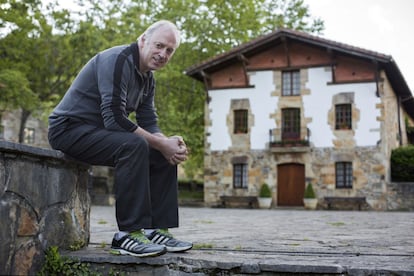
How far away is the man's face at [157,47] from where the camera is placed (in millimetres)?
3299

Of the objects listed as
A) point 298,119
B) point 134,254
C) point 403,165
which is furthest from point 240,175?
point 134,254

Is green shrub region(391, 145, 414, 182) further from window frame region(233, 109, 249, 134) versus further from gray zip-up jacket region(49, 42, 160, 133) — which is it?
gray zip-up jacket region(49, 42, 160, 133)

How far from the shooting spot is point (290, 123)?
71.4ft

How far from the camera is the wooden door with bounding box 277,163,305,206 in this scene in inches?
834

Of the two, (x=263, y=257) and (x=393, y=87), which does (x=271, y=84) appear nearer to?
(x=393, y=87)

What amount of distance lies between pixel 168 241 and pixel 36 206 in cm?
87

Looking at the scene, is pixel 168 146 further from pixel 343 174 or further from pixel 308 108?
pixel 308 108

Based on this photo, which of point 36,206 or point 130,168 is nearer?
point 36,206

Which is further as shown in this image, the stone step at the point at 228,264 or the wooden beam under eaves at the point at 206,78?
the wooden beam under eaves at the point at 206,78

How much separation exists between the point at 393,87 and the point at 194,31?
373 inches

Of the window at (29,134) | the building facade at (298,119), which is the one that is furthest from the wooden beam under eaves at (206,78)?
the window at (29,134)

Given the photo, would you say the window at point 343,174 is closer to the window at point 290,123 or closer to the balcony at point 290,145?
the balcony at point 290,145

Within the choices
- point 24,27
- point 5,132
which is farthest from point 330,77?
point 5,132

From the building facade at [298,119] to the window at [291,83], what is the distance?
4 centimetres
